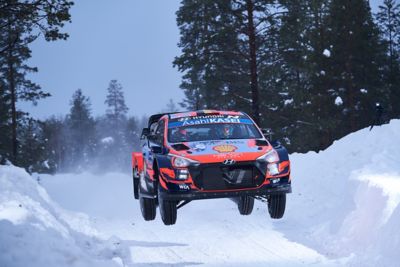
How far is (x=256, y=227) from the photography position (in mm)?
12344

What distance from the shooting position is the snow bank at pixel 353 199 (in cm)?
944

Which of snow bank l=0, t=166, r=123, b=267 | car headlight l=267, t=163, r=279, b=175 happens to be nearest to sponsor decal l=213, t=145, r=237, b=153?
car headlight l=267, t=163, r=279, b=175

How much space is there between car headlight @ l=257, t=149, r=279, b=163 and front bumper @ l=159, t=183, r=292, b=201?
1.16 feet

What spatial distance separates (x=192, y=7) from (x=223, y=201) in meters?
11.1

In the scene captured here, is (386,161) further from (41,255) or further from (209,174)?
(41,255)

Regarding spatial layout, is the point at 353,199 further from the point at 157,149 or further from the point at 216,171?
the point at 157,149

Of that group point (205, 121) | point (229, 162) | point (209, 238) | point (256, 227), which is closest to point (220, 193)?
point (229, 162)

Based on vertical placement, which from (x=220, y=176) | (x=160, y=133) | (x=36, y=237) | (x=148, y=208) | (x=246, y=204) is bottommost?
(x=36, y=237)

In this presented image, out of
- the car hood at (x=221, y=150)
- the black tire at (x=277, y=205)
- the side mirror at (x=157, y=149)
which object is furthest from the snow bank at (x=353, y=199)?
the side mirror at (x=157, y=149)

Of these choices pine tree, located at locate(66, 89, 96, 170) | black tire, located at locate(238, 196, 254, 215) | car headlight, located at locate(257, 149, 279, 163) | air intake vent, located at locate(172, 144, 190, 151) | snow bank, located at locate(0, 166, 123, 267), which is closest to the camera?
car headlight, located at locate(257, 149, 279, 163)

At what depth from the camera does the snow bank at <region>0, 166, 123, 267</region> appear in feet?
25.7

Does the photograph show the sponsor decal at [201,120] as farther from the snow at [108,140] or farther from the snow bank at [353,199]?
the snow at [108,140]

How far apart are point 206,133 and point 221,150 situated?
1127 millimetres

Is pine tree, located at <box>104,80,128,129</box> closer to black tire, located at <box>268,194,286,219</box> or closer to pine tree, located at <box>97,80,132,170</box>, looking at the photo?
pine tree, located at <box>97,80,132,170</box>
